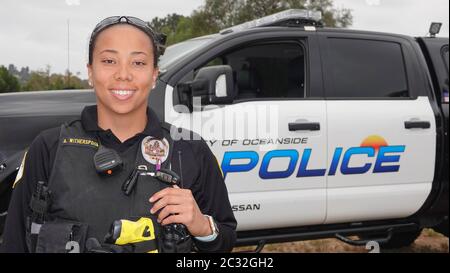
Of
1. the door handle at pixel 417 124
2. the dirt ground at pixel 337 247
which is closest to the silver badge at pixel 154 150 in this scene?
the door handle at pixel 417 124

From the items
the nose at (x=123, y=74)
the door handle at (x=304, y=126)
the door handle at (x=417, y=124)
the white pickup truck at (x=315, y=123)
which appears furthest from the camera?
the door handle at (x=417, y=124)

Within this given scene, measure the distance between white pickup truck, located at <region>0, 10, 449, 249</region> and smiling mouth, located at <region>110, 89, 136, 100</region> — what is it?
1498 mm

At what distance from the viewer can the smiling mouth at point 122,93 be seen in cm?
143

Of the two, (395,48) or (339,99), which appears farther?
(395,48)

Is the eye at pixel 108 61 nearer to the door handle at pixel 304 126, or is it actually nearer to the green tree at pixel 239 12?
the door handle at pixel 304 126

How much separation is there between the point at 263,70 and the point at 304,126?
3.75ft

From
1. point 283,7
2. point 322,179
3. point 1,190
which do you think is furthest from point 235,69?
point 283,7

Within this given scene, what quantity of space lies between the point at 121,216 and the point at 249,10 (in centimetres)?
2676

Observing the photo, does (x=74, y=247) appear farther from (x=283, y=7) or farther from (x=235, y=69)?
(x=283, y=7)

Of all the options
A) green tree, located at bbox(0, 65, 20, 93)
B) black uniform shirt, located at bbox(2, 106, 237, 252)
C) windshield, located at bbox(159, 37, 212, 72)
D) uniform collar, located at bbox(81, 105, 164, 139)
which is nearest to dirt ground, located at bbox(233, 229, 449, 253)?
windshield, located at bbox(159, 37, 212, 72)

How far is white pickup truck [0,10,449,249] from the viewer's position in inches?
123

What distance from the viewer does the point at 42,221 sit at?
1354 millimetres

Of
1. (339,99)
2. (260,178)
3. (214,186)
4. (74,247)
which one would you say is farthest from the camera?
(339,99)
